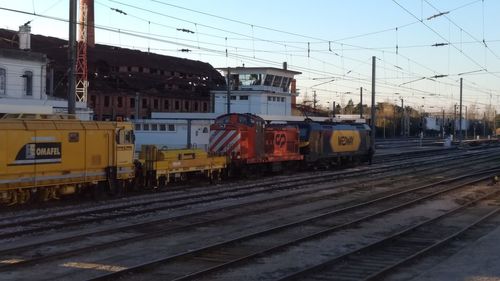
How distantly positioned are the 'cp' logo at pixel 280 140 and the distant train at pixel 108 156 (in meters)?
0.05

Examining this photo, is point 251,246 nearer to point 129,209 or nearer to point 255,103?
point 129,209

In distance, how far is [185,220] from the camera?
1520 cm

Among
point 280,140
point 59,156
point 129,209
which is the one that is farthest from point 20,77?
point 129,209

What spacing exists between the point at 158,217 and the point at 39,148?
4690 mm

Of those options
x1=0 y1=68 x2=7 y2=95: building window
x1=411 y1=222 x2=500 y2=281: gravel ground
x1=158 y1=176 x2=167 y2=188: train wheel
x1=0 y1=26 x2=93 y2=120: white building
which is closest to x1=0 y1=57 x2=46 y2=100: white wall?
x1=0 y1=26 x2=93 y2=120: white building

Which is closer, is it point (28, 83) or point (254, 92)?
point (28, 83)

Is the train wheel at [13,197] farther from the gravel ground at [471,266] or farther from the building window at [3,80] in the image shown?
the building window at [3,80]

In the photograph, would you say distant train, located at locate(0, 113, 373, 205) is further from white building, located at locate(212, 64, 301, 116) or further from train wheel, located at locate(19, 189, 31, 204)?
white building, located at locate(212, 64, 301, 116)

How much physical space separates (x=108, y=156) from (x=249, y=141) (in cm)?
950

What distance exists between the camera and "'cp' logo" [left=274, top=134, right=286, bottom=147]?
30.5 meters

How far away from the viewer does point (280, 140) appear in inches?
1214

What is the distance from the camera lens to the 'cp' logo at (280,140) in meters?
30.5

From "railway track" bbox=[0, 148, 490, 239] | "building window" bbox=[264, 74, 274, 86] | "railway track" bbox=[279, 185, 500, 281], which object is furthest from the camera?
"building window" bbox=[264, 74, 274, 86]

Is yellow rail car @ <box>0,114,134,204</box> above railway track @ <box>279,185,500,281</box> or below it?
above
